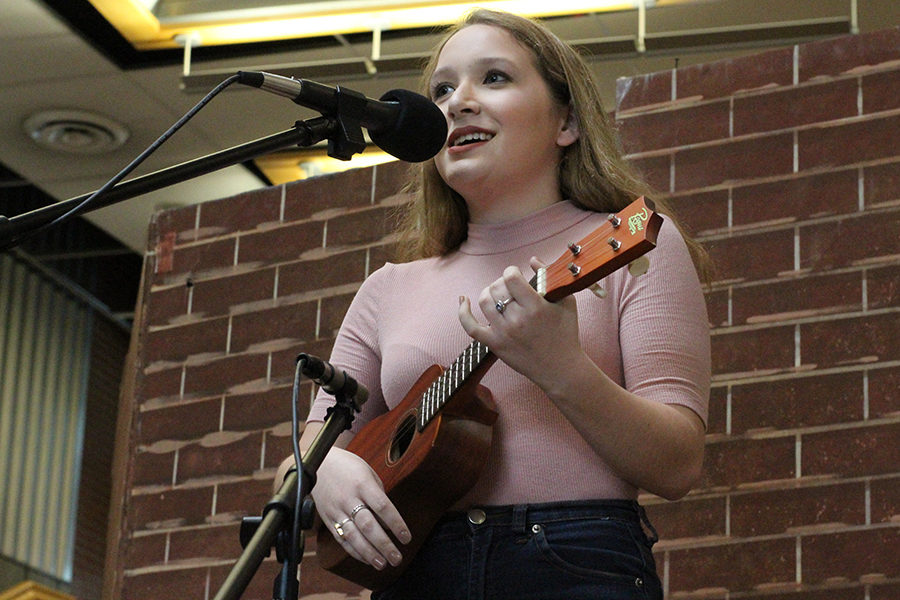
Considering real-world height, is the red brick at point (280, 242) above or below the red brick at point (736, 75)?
below

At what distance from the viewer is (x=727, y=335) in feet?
8.95

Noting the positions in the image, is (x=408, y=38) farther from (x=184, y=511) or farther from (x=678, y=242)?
(x=678, y=242)

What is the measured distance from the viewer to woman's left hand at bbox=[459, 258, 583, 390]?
161cm

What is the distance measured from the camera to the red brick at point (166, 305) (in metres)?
→ 3.46

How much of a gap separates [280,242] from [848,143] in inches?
55.6

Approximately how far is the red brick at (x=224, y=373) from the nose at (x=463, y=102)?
1.36 m

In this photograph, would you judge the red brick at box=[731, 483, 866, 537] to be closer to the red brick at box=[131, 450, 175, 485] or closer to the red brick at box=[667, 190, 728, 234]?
the red brick at box=[667, 190, 728, 234]

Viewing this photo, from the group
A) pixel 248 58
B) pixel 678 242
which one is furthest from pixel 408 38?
pixel 678 242

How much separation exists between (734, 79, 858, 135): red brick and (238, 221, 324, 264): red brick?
1084mm

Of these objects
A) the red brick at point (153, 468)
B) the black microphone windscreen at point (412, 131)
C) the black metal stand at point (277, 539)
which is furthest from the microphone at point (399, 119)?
the red brick at point (153, 468)

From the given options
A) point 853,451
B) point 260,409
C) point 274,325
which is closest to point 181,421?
point 260,409

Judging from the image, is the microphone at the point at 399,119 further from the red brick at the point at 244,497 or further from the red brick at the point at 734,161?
the red brick at the point at 244,497

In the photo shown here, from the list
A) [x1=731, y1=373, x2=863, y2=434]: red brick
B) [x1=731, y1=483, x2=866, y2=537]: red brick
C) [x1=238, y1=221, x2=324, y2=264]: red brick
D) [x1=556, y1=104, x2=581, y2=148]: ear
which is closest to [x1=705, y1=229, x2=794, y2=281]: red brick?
[x1=731, y1=373, x2=863, y2=434]: red brick

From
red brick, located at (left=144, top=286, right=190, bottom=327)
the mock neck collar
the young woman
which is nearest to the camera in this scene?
the young woman
